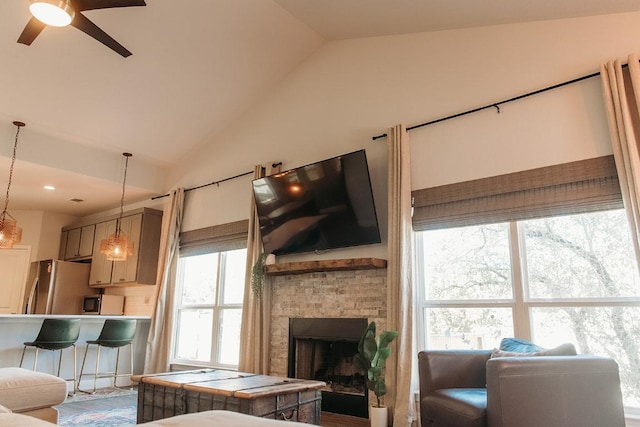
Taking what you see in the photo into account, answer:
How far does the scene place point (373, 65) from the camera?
4961 millimetres

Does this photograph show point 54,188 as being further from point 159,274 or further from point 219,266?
point 219,266

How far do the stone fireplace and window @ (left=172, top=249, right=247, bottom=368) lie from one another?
822 millimetres

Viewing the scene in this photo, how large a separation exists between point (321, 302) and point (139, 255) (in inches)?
132

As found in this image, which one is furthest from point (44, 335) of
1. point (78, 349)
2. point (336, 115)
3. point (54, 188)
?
point (336, 115)

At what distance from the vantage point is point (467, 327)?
13.0 ft

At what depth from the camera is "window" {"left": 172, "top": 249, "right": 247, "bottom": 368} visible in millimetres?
5832

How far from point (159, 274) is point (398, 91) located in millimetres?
4182

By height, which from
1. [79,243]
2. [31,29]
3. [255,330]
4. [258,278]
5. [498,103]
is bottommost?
[255,330]

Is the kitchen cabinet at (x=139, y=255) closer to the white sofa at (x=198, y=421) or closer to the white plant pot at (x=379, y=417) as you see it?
the white plant pot at (x=379, y=417)

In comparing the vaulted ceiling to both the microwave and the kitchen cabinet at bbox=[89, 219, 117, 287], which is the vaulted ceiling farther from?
the microwave

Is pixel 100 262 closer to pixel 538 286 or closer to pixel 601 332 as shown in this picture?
pixel 538 286

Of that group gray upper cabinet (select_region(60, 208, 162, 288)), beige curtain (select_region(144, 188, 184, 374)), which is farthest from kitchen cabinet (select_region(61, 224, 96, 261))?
beige curtain (select_region(144, 188, 184, 374))

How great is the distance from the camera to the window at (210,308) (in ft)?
19.1

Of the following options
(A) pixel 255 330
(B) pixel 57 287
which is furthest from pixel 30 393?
(B) pixel 57 287
